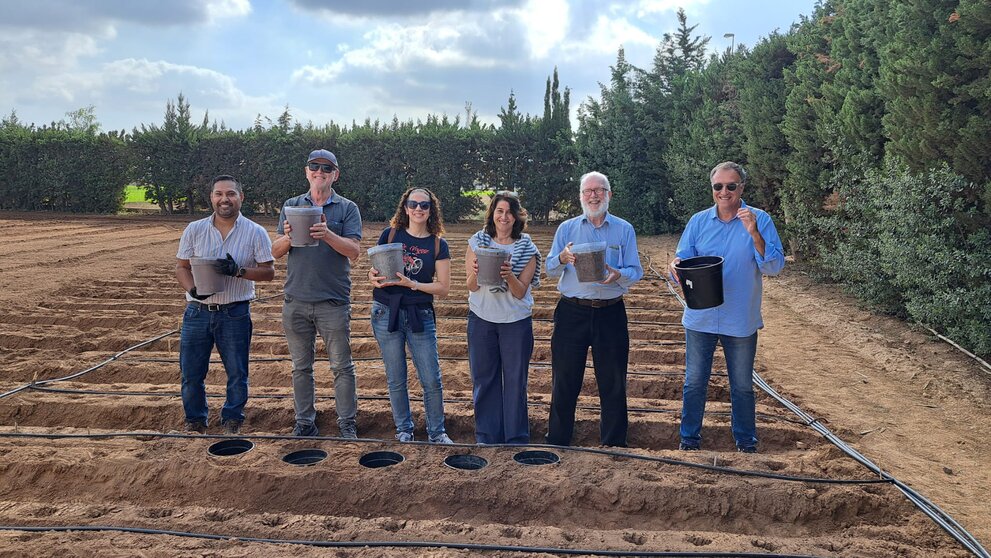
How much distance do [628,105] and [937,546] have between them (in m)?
15.4

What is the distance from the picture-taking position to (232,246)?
434 centimetres

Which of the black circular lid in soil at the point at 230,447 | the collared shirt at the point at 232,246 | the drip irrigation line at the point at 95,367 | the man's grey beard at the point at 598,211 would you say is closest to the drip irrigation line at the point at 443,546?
the black circular lid in soil at the point at 230,447

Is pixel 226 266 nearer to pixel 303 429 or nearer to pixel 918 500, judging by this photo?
→ pixel 303 429

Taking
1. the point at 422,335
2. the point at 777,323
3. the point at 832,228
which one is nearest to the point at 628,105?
the point at 832,228

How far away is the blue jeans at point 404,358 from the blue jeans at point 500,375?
0.73 ft

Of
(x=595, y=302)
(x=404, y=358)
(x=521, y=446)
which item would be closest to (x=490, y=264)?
(x=595, y=302)

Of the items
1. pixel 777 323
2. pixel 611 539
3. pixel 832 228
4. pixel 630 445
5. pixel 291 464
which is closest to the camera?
pixel 611 539

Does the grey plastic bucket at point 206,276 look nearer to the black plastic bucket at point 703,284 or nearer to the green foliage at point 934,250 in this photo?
the black plastic bucket at point 703,284

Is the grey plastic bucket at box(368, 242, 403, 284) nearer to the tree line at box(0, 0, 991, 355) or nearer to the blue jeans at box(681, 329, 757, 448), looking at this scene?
the blue jeans at box(681, 329, 757, 448)

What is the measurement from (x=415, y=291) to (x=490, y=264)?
1.75ft

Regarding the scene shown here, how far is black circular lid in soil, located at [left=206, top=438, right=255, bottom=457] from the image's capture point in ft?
12.8

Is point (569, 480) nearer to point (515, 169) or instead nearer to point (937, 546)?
point (937, 546)

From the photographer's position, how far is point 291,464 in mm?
3734

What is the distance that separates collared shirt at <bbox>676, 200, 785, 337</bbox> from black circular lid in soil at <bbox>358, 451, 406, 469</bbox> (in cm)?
177
